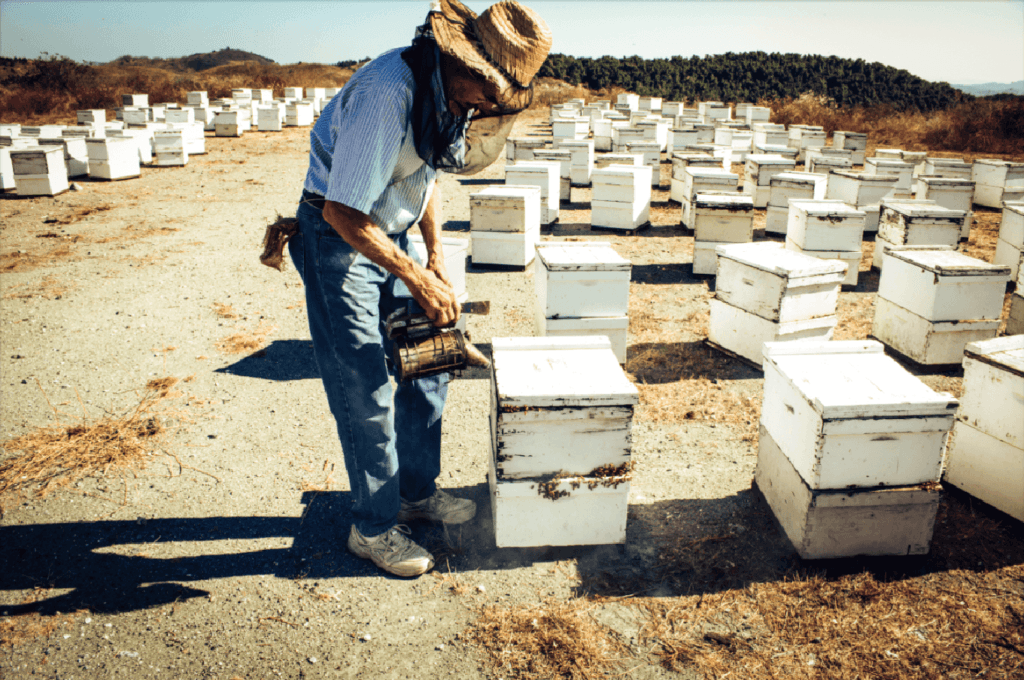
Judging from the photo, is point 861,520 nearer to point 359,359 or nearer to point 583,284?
point 359,359

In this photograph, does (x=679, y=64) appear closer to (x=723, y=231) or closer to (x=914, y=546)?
(x=723, y=231)

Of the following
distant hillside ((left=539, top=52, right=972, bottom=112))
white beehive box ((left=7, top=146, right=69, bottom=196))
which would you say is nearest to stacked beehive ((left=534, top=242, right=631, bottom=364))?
white beehive box ((left=7, top=146, right=69, bottom=196))

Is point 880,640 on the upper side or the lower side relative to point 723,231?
lower

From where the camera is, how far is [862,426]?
2.61 meters

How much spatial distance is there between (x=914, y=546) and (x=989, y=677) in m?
0.66

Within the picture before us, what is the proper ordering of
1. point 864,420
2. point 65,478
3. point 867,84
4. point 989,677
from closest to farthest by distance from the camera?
1. point 989,677
2. point 864,420
3. point 65,478
4. point 867,84

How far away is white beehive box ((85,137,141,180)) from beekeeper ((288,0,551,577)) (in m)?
12.3

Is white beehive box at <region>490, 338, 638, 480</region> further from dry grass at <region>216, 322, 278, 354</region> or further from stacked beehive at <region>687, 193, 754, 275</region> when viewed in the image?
stacked beehive at <region>687, 193, 754, 275</region>

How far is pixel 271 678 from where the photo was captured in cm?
228

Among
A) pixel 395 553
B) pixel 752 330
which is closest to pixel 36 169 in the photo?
pixel 395 553

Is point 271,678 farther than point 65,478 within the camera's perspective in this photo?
No

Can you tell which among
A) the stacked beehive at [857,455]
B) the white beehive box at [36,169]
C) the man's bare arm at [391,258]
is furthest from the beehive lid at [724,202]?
the white beehive box at [36,169]

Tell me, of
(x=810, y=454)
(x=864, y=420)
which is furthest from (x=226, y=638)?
(x=864, y=420)

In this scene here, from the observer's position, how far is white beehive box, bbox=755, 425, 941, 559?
274 cm
